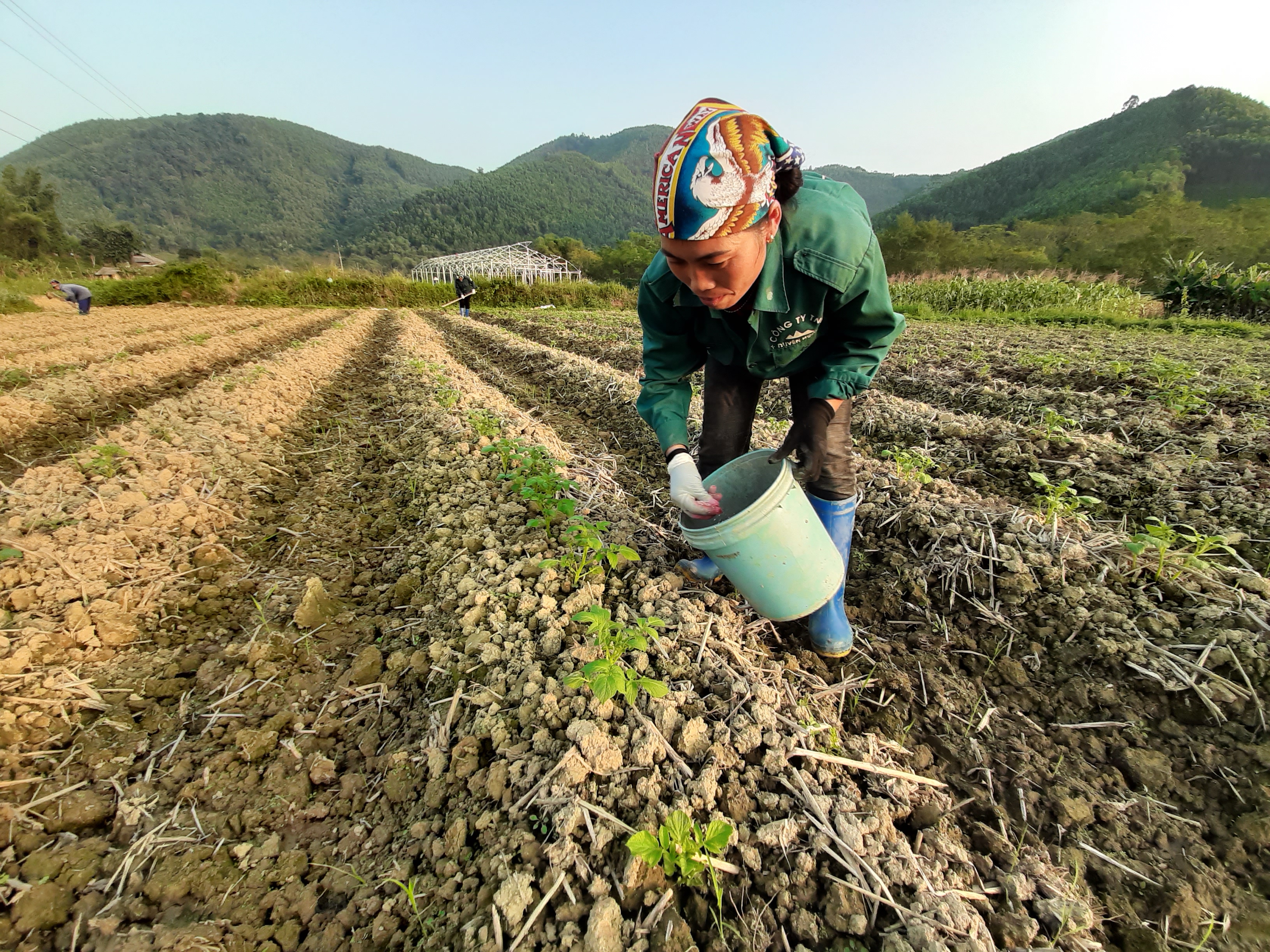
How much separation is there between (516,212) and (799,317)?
370 feet

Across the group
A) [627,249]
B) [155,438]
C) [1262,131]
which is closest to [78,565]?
[155,438]

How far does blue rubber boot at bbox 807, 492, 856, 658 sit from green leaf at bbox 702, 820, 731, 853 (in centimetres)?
86

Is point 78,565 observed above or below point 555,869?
above

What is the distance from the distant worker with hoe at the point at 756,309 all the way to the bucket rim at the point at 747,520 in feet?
0.54

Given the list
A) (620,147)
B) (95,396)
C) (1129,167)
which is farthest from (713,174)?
(620,147)

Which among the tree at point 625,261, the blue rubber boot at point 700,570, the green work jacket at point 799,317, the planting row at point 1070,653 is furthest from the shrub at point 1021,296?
the tree at point 625,261

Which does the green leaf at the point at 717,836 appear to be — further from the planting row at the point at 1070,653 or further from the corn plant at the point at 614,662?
the planting row at the point at 1070,653

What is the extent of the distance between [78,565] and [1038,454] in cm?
506

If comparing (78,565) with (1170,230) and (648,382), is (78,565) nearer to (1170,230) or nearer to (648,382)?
(648,382)

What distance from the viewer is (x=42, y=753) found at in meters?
1.51

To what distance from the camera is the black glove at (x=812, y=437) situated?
1.75 m

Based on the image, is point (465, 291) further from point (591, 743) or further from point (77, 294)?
point (591, 743)

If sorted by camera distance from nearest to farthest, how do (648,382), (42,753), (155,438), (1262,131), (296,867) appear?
(296,867)
(42,753)
(648,382)
(155,438)
(1262,131)

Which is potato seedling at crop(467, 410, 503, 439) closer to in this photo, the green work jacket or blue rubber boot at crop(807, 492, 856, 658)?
the green work jacket
